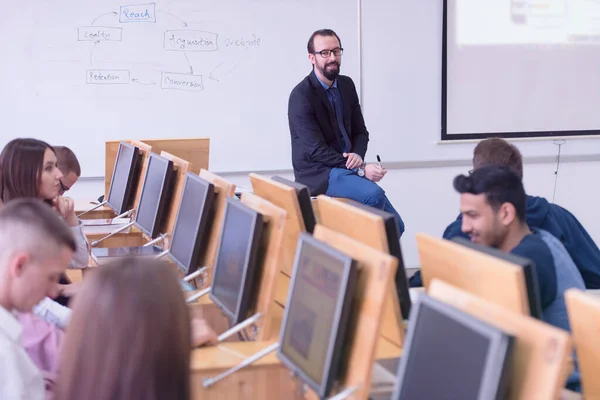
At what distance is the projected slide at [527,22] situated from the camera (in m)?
6.18

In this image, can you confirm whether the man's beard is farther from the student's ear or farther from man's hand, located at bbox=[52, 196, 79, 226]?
the student's ear

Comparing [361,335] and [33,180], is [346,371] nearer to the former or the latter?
[361,335]

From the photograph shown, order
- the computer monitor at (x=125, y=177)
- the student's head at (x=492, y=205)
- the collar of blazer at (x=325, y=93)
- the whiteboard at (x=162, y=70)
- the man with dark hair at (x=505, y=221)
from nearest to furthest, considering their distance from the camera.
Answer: the man with dark hair at (x=505, y=221), the student's head at (x=492, y=205), the computer monitor at (x=125, y=177), the collar of blazer at (x=325, y=93), the whiteboard at (x=162, y=70)

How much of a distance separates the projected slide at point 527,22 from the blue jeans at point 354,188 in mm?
1733

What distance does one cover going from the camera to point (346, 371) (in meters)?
1.85

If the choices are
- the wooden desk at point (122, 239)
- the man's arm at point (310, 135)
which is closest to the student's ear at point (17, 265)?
the wooden desk at point (122, 239)

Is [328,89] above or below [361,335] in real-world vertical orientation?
above

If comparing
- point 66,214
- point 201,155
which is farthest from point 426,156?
point 66,214

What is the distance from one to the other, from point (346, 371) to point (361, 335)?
4.0 inches

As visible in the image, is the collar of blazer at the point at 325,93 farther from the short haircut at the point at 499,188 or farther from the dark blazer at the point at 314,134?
the short haircut at the point at 499,188

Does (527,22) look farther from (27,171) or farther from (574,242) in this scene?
(27,171)

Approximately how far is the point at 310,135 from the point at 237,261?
8.93ft

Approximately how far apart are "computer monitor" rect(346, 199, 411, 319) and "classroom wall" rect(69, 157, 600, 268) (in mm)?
3823

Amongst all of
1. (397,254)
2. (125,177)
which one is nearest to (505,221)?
(397,254)
